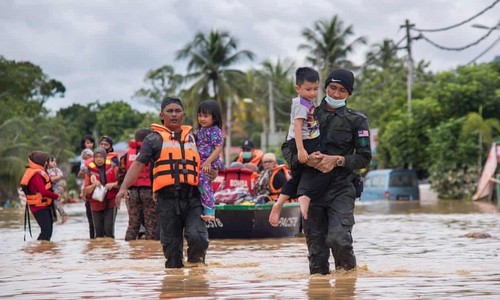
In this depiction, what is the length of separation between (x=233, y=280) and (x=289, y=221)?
8.49m

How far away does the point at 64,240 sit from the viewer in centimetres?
1855

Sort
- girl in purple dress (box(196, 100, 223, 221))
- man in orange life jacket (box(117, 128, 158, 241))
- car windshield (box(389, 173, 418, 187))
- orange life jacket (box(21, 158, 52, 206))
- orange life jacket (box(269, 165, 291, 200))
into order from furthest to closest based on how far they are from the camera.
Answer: car windshield (box(389, 173, 418, 187)), orange life jacket (box(269, 165, 291, 200)), orange life jacket (box(21, 158, 52, 206)), man in orange life jacket (box(117, 128, 158, 241)), girl in purple dress (box(196, 100, 223, 221))

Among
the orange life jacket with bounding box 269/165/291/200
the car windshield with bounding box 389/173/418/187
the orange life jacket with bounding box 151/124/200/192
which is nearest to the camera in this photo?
the orange life jacket with bounding box 151/124/200/192

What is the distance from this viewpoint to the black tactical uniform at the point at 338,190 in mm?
9609

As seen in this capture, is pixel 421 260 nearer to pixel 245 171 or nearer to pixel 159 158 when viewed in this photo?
pixel 159 158

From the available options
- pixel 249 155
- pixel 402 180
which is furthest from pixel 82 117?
pixel 249 155

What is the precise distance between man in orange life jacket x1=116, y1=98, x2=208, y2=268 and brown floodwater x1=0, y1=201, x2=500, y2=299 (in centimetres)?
32

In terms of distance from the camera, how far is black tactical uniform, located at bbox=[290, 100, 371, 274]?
961cm

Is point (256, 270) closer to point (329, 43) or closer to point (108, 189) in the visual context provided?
point (108, 189)

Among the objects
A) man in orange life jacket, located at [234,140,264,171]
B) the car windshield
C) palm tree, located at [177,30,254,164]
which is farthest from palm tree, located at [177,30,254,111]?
man in orange life jacket, located at [234,140,264,171]

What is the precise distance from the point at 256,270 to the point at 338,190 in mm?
1910

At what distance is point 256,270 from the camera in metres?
11.2

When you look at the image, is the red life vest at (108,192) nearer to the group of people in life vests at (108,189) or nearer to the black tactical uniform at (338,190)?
the group of people in life vests at (108,189)

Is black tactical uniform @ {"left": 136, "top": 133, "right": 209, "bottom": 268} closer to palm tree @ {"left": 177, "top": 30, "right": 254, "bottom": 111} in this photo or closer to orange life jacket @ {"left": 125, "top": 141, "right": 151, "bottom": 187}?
orange life jacket @ {"left": 125, "top": 141, "right": 151, "bottom": 187}
